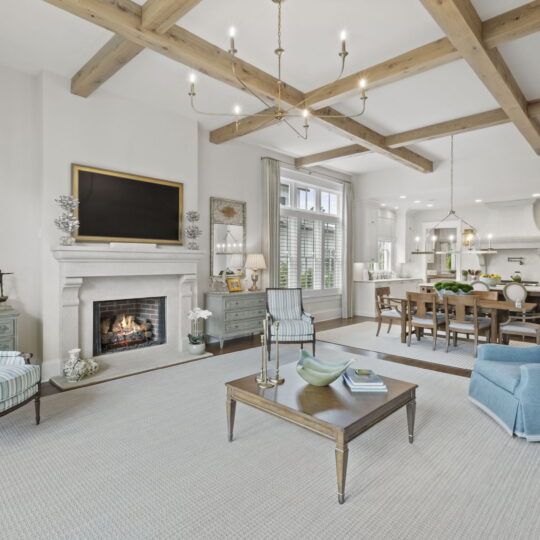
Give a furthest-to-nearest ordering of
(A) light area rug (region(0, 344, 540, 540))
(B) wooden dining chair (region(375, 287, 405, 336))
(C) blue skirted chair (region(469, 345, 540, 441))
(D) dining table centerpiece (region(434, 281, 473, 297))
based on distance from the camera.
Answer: (B) wooden dining chair (region(375, 287, 405, 336))
(D) dining table centerpiece (region(434, 281, 473, 297))
(C) blue skirted chair (region(469, 345, 540, 441))
(A) light area rug (region(0, 344, 540, 540))

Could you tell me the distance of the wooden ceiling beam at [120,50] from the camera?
2.77m

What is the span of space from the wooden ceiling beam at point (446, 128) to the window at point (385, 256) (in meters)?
4.01

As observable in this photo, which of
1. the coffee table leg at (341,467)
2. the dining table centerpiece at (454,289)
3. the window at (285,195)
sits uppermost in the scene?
the window at (285,195)

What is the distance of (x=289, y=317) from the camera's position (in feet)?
17.5

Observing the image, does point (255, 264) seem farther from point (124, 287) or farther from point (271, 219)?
point (124, 287)

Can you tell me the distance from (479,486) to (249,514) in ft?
4.61

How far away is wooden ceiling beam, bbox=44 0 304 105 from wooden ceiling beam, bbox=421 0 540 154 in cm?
178

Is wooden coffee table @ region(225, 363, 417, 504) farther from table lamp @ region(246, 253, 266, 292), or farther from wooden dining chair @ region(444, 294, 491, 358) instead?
table lamp @ region(246, 253, 266, 292)

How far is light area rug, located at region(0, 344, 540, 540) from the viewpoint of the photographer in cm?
191

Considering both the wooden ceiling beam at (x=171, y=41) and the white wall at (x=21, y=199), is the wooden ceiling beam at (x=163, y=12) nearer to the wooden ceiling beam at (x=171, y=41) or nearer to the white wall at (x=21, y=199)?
the wooden ceiling beam at (x=171, y=41)

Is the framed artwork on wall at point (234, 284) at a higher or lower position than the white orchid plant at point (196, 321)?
higher

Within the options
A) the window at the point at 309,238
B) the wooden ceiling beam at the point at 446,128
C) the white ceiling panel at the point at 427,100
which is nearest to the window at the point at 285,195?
the window at the point at 309,238

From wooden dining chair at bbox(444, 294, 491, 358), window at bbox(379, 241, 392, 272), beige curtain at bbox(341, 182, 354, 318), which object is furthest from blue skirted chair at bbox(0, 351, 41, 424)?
window at bbox(379, 241, 392, 272)

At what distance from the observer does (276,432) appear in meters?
2.91
